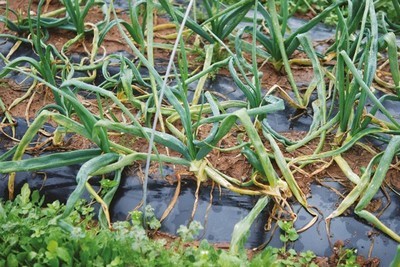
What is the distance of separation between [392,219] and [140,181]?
2.91 ft

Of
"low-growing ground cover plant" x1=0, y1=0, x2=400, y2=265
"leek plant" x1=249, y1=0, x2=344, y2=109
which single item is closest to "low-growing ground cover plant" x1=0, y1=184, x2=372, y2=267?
"low-growing ground cover plant" x1=0, y1=0, x2=400, y2=265

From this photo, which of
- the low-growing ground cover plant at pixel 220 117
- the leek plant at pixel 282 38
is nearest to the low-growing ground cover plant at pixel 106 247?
the low-growing ground cover plant at pixel 220 117

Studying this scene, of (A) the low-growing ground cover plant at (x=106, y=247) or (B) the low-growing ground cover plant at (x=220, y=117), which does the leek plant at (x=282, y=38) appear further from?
(A) the low-growing ground cover plant at (x=106, y=247)

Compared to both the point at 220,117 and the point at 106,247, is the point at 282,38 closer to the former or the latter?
the point at 220,117

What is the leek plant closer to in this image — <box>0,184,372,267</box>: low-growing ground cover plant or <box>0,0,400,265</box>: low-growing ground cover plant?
<box>0,0,400,265</box>: low-growing ground cover plant

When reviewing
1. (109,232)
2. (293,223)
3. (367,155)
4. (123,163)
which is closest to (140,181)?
(123,163)

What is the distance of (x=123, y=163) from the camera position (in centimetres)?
230

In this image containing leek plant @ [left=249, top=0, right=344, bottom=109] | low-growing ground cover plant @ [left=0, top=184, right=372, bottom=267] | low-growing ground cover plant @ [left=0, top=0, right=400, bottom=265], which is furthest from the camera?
leek plant @ [left=249, top=0, right=344, bottom=109]

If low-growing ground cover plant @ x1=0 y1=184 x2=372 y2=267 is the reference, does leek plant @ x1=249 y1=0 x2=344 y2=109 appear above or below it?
above

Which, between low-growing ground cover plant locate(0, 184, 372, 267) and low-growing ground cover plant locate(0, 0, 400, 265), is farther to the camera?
low-growing ground cover plant locate(0, 0, 400, 265)

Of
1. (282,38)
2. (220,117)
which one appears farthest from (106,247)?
(282,38)

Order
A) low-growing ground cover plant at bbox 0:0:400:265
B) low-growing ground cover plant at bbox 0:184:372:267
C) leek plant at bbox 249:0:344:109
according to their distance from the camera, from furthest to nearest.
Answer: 1. leek plant at bbox 249:0:344:109
2. low-growing ground cover plant at bbox 0:0:400:265
3. low-growing ground cover plant at bbox 0:184:372:267

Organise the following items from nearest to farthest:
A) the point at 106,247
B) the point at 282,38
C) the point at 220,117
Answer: the point at 106,247, the point at 220,117, the point at 282,38

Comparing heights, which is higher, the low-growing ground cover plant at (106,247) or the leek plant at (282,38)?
the leek plant at (282,38)
